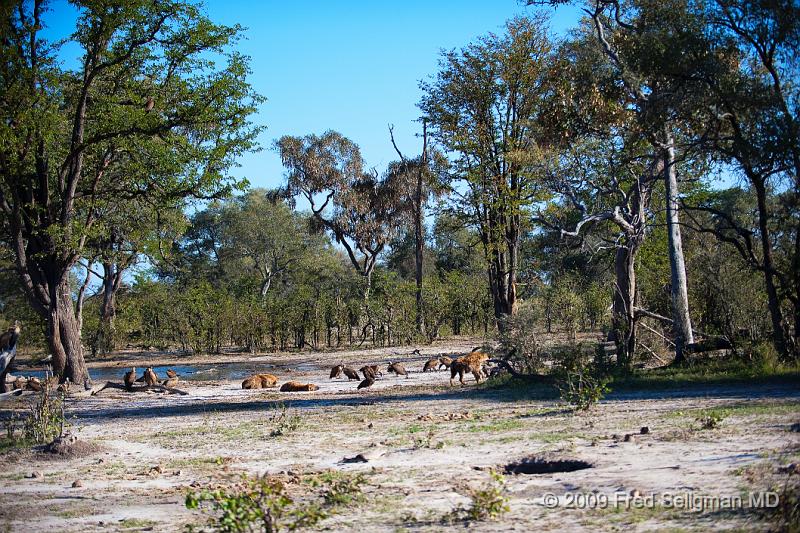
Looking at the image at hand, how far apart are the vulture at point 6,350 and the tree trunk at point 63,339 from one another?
4.88 feet

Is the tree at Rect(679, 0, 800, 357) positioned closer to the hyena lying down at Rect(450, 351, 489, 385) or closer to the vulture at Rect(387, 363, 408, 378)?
the hyena lying down at Rect(450, 351, 489, 385)

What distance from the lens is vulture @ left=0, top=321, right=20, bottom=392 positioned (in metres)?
16.8

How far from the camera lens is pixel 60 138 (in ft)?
61.0

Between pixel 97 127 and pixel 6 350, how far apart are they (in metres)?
5.99

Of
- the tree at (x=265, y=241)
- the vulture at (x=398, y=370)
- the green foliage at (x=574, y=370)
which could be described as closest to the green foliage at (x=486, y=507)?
the green foliage at (x=574, y=370)

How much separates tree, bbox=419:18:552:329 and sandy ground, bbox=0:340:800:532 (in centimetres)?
1056

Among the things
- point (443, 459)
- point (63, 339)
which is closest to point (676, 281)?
point (443, 459)

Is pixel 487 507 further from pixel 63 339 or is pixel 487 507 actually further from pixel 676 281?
pixel 63 339

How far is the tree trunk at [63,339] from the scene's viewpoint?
18.8 meters

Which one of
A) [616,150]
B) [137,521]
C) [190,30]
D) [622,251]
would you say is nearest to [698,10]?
[616,150]

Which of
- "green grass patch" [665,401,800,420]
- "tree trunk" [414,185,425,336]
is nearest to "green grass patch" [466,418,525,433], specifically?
"green grass patch" [665,401,800,420]

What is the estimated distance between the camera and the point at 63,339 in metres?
19.1

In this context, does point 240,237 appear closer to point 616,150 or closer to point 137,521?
point 616,150

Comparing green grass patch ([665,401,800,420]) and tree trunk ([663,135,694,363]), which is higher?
tree trunk ([663,135,694,363])
